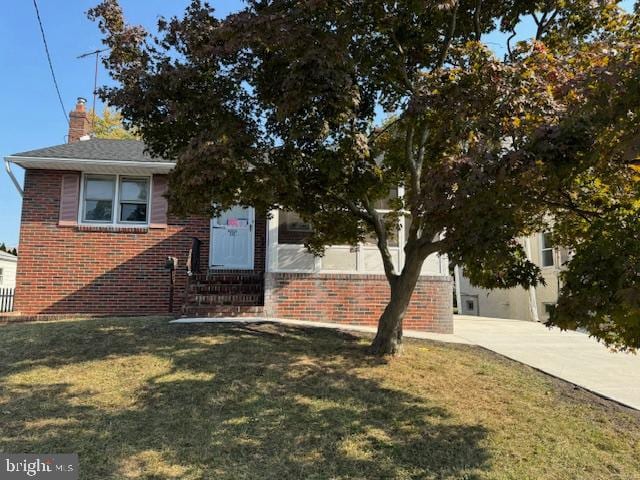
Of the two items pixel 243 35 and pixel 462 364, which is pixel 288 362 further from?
pixel 243 35

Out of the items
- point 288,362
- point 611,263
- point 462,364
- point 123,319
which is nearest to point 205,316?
point 123,319

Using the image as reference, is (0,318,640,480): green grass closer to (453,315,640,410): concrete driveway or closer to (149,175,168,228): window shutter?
(453,315,640,410): concrete driveway

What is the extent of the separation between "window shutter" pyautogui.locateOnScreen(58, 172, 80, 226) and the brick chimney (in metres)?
3.04

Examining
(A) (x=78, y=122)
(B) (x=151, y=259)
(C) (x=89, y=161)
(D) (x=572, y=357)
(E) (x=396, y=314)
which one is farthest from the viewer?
(A) (x=78, y=122)

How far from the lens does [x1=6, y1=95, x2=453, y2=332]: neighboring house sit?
10.1 meters

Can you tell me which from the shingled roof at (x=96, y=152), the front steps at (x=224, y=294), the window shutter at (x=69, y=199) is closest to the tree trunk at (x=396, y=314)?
the front steps at (x=224, y=294)

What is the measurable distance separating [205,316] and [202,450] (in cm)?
525

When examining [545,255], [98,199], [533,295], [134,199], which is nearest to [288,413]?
[134,199]

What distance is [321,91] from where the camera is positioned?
4.95 metres

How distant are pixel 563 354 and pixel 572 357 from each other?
245mm

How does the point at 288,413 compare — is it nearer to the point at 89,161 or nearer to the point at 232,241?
the point at 232,241

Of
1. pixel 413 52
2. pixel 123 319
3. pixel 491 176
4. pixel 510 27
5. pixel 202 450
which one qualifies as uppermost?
pixel 510 27

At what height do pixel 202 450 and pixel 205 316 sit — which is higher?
pixel 205 316

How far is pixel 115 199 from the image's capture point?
1158cm
